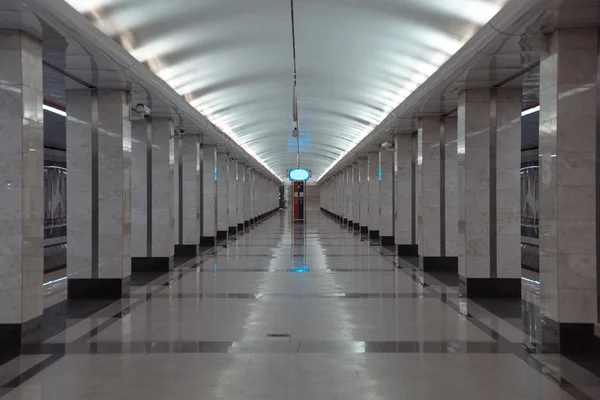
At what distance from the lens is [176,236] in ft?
64.9

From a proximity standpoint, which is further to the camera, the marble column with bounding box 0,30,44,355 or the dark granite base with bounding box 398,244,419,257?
the dark granite base with bounding box 398,244,419,257

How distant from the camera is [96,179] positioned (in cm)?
1198

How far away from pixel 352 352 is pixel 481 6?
205 inches

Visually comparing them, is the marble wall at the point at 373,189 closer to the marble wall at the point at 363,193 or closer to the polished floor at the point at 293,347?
the marble wall at the point at 363,193

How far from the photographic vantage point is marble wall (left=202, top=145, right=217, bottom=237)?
2295 centimetres

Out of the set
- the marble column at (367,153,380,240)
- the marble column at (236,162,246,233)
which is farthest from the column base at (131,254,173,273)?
the marble column at (236,162,246,233)

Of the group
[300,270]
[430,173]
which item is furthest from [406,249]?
[300,270]

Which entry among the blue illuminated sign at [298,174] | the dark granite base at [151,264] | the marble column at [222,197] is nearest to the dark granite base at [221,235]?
the marble column at [222,197]

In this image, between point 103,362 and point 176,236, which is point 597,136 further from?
point 176,236

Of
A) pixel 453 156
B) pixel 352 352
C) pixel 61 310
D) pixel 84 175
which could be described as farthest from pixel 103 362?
pixel 453 156

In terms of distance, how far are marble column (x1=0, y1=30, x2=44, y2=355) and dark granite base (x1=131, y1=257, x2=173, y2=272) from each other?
7.89 meters

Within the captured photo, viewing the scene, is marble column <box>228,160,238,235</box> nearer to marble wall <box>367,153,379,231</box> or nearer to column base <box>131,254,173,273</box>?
marble wall <box>367,153,379,231</box>

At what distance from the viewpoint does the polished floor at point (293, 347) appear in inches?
240

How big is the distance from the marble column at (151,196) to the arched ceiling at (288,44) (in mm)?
1525
